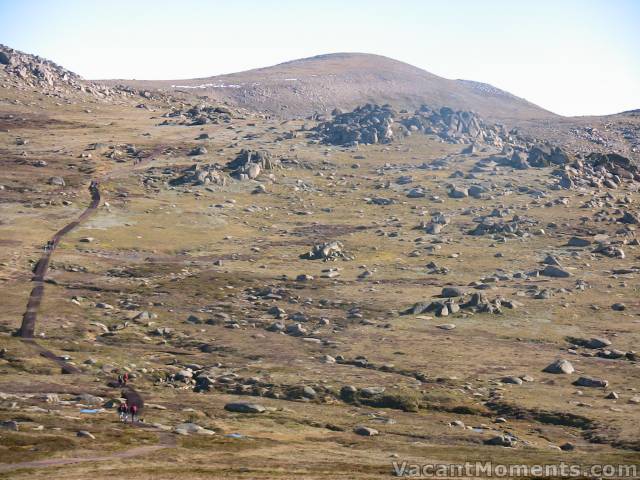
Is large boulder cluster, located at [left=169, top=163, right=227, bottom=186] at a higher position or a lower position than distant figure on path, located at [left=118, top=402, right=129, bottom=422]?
higher

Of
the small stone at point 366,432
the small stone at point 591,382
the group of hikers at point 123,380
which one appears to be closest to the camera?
the small stone at point 366,432

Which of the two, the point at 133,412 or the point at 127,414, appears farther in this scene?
the point at 127,414

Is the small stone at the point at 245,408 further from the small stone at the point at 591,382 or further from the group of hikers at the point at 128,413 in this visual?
the small stone at the point at 591,382

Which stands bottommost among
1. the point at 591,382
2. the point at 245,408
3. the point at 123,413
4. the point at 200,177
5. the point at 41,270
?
the point at 245,408

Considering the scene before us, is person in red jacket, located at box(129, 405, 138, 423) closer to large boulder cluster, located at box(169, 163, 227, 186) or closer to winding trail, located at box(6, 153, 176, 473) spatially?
winding trail, located at box(6, 153, 176, 473)

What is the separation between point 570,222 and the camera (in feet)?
558

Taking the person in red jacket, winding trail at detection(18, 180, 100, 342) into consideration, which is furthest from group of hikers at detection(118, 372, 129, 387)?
winding trail at detection(18, 180, 100, 342)

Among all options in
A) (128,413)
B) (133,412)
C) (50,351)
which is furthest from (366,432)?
(50,351)

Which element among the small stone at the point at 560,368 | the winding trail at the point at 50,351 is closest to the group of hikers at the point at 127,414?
the winding trail at the point at 50,351

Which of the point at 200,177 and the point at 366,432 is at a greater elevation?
the point at 200,177

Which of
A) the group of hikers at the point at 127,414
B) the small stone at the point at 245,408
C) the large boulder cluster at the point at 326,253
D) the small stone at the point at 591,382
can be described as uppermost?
the large boulder cluster at the point at 326,253

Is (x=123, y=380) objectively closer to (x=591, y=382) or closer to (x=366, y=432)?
(x=366, y=432)

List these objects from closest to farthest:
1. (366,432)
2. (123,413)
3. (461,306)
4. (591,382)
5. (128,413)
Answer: (123,413), (128,413), (366,432), (591,382), (461,306)

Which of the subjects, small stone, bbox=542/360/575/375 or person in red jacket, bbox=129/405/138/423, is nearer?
person in red jacket, bbox=129/405/138/423
